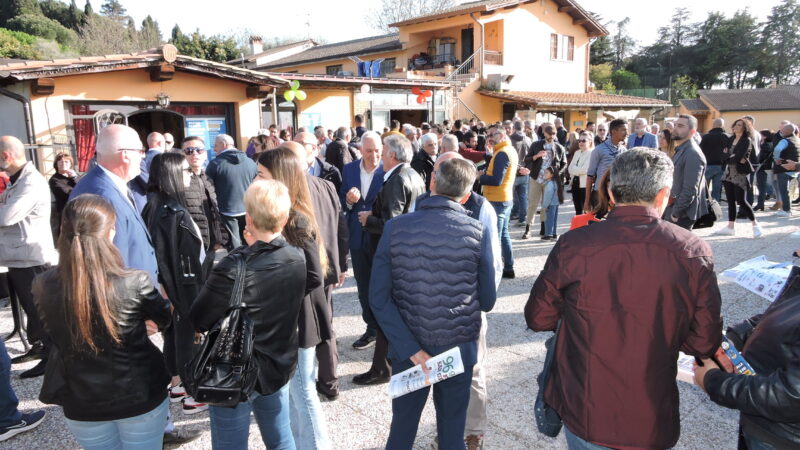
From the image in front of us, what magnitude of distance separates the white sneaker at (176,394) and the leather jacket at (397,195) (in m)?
1.96

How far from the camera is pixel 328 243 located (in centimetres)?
337

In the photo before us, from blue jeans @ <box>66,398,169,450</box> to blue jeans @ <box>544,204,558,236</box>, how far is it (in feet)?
23.4

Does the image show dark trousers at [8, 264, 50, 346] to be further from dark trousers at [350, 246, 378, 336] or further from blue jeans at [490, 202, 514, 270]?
blue jeans at [490, 202, 514, 270]

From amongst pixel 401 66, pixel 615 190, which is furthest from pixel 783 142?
pixel 401 66

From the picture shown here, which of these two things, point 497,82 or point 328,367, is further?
point 497,82

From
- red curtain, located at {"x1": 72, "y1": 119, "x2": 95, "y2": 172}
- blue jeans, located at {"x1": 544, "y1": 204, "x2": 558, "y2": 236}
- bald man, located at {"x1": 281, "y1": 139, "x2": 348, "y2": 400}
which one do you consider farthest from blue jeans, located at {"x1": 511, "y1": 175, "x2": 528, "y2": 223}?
red curtain, located at {"x1": 72, "y1": 119, "x2": 95, "y2": 172}

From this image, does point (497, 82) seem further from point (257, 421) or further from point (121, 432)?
point (121, 432)

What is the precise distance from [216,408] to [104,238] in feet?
2.96

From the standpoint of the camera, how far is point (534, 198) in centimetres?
830

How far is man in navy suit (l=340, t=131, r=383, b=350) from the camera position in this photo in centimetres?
442

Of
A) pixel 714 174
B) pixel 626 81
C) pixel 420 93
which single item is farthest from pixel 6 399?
pixel 626 81

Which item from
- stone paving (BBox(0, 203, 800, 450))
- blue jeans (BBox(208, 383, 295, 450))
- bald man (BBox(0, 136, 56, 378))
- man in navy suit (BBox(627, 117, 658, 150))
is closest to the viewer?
blue jeans (BBox(208, 383, 295, 450))

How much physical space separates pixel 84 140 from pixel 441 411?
35.5 ft

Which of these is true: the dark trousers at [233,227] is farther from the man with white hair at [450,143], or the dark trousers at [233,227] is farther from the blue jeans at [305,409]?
the blue jeans at [305,409]
